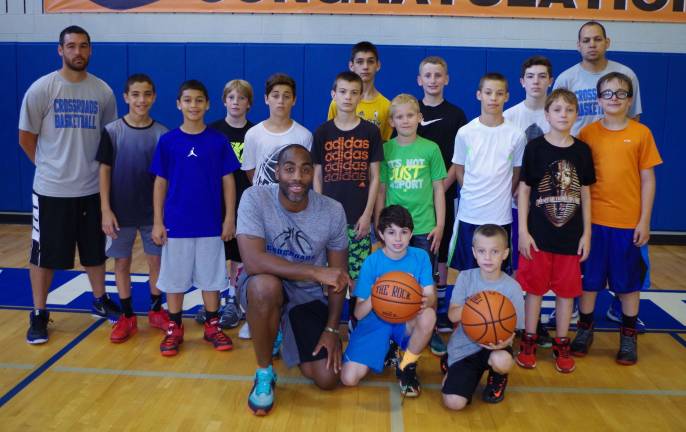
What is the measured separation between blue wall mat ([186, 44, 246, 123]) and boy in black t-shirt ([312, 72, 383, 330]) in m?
3.70

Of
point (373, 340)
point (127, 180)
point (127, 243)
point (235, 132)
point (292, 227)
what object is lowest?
point (373, 340)

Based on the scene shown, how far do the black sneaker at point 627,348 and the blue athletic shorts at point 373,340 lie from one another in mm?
1369

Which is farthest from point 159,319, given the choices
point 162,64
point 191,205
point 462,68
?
point 462,68

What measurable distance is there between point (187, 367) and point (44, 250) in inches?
47.8

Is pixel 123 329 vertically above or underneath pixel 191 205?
underneath

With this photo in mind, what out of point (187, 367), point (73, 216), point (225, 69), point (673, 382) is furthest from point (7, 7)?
point (673, 382)

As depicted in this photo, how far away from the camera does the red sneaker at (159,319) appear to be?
14.0ft

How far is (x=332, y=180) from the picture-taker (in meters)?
3.91

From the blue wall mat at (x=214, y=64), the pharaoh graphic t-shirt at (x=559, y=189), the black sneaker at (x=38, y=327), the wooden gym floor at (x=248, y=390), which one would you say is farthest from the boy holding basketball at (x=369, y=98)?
the blue wall mat at (x=214, y=64)

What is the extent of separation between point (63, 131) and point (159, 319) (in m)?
1.32

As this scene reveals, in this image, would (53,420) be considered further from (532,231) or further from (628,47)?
(628,47)

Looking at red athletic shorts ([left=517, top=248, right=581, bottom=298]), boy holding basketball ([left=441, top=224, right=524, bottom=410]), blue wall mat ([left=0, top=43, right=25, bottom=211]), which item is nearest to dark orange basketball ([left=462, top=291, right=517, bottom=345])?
boy holding basketball ([left=441, top=224, right=524, bottom=410])

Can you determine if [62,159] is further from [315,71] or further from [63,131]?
[315,71]

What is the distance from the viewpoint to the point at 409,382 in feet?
11.2
